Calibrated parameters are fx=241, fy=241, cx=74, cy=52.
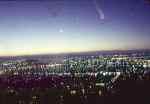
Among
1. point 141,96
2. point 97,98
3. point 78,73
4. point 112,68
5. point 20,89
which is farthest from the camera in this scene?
point 112,68

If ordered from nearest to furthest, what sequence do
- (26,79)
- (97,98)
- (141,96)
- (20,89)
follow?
1. (141,96)
2. (97,98)
3. (20,89)
4. (26,79)

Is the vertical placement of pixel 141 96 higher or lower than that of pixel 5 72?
lower

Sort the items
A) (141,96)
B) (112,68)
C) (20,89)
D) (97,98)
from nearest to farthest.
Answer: (141,96), (97,98), (20,89), (112,68)

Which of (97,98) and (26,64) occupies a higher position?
(26,64)

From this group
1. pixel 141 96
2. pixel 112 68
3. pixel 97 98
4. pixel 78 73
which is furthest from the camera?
pixel 112 68

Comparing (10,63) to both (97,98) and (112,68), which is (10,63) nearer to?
(97,98)

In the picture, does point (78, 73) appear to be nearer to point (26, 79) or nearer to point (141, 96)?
point (26, 79)

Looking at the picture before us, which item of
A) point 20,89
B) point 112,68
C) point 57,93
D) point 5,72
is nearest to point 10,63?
point 5,72

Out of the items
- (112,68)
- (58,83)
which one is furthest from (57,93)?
(112,68)

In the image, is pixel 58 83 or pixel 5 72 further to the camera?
pixel 58 83
